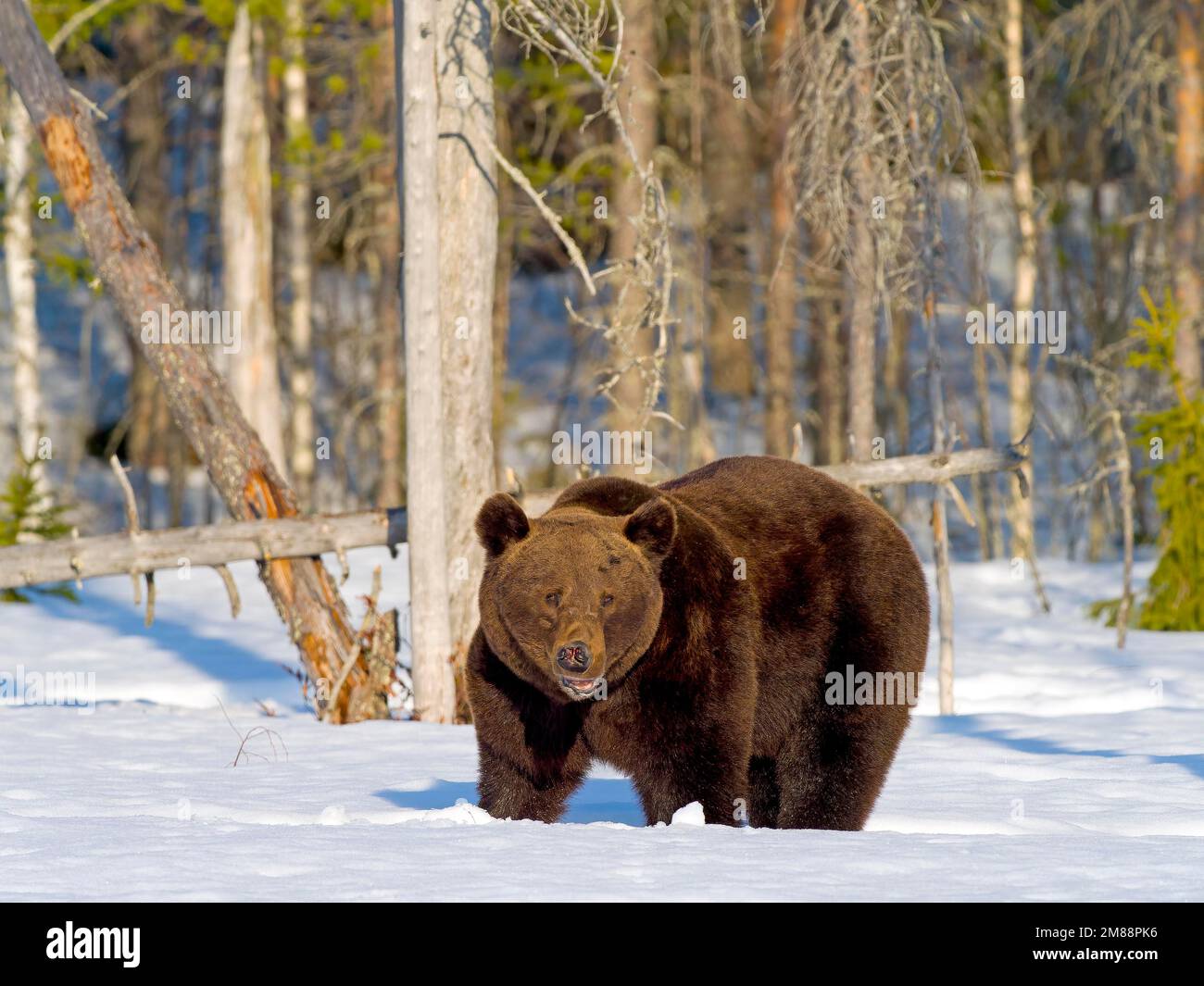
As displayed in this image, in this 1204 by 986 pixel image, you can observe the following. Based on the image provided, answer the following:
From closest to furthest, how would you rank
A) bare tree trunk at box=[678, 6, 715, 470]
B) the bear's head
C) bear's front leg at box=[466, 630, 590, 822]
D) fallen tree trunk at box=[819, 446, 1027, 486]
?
the bear's head → bear's front leg at box=[466, 630, 590, 822] → fallen tree trunk at box=[819, 446, 1027, 486] → bare tree trunk at box=[678, 6, 715, 470]

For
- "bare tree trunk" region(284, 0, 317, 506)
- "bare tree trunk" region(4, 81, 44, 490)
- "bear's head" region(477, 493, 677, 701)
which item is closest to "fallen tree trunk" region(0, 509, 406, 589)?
"bear's head" region(477, 493, 677, 701)

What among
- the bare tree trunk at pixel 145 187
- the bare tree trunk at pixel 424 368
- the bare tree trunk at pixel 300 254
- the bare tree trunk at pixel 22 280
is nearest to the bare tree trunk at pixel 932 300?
the bare tree trunk at pixel 424 368

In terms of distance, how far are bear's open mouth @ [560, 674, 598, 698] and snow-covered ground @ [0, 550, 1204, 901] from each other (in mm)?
421

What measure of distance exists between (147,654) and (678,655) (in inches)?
270

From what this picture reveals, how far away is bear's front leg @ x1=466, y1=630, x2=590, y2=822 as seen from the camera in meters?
5.20

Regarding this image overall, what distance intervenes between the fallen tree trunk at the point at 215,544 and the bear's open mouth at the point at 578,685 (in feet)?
13.8

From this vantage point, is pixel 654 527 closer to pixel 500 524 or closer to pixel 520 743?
pixel 500 524

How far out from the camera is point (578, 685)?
15.7 feet

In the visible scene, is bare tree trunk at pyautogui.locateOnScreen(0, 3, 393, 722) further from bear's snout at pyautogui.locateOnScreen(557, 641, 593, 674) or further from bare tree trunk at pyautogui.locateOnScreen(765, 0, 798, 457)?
bare tree trunk at pyautogui.locateOnScreen(765, 0, 798, 457)

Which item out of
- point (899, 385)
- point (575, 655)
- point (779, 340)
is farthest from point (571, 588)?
point (899, 385)

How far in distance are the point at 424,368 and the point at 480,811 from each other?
3.72m

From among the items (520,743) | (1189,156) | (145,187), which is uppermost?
(145,187)

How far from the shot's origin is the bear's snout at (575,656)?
473 cm
